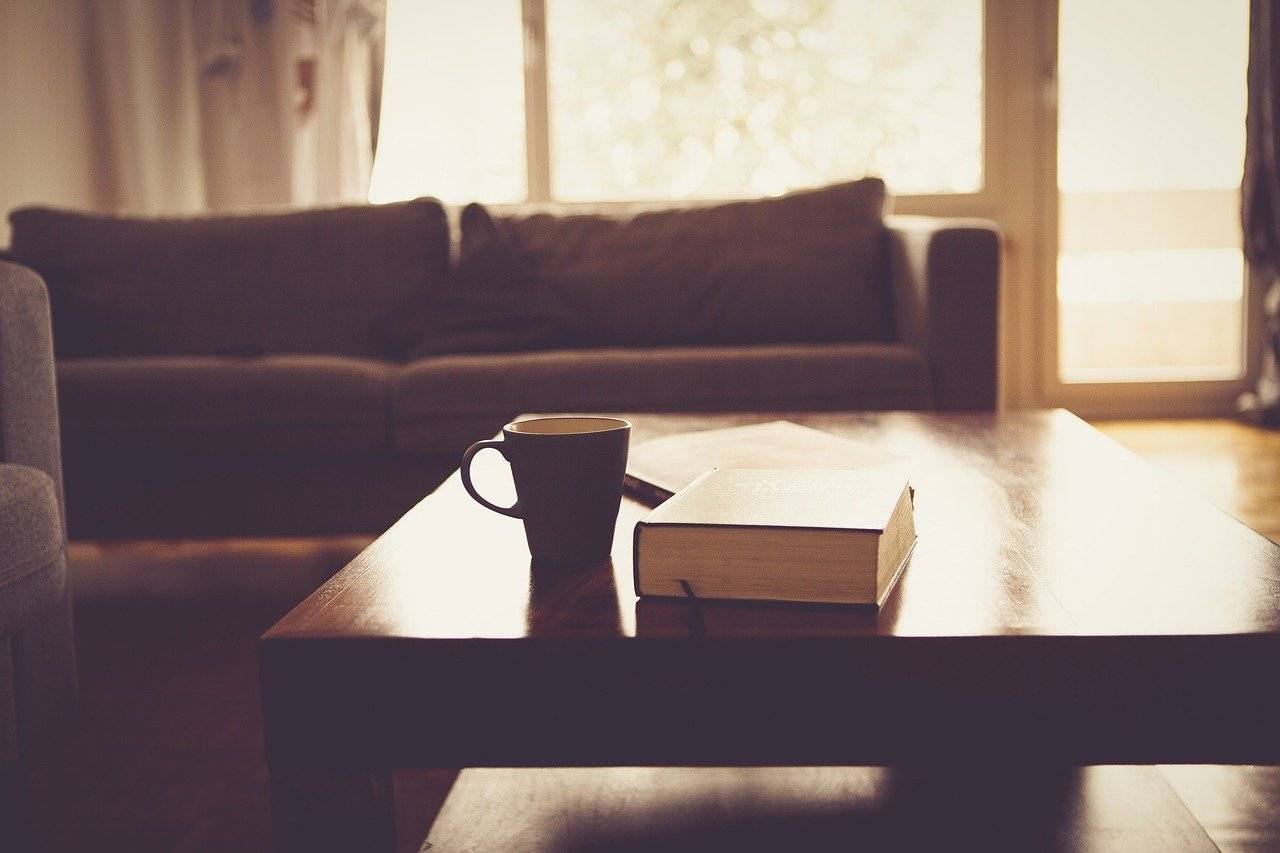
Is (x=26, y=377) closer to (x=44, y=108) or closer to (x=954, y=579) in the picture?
(x=954, y=579)

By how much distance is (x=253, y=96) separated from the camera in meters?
3.69

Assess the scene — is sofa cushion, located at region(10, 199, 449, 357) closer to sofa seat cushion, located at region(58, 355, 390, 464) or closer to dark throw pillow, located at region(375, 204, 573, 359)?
dark throw pillow, located at region(375, 204, 573, 359)

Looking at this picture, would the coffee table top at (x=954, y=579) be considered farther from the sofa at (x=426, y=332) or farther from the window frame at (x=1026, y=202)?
the window frame at (x=1026, y=202)

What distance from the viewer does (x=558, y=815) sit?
2.88 ft

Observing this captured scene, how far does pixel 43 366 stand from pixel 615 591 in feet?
3.19

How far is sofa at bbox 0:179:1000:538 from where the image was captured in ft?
6.77

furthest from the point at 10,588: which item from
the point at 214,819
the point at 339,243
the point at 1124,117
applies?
the point at 1124,117

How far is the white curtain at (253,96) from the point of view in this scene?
12.0ft

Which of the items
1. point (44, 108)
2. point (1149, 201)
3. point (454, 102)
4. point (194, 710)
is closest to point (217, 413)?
point (194, 710)

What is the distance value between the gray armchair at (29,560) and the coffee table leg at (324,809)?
0.64 meters

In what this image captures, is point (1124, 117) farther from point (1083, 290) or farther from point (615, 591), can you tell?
point (615, 591)

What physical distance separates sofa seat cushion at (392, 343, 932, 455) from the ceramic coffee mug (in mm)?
1312

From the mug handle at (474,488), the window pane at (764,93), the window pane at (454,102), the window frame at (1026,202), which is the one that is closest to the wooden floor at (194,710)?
the mug handle at (474,488)

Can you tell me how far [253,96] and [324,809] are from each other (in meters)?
3.49
